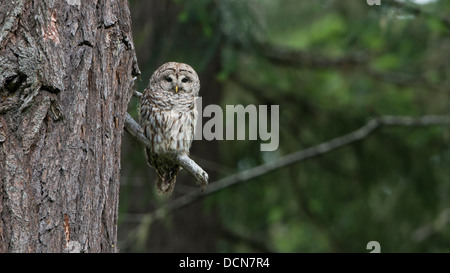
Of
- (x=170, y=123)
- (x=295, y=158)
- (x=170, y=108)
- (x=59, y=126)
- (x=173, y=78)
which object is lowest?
(x=59, y=126)

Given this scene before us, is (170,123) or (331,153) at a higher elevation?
(331,153)

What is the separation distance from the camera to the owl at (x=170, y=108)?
343cm

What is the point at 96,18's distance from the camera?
2.36 metres

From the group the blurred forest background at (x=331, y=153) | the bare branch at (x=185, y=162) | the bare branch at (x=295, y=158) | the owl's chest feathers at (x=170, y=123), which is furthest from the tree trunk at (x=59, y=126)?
the bare branch at (x=295, y=158)

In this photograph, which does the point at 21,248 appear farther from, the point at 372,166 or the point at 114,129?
the point at 372,166

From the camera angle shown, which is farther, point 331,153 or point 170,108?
point 331,153

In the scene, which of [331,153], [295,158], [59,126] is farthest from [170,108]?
[331,153]

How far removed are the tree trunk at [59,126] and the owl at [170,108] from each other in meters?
0.98

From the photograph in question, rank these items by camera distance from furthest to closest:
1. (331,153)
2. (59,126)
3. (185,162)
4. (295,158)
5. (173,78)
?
(331,153), (295,158), (173,78), (185,162), (59,126)

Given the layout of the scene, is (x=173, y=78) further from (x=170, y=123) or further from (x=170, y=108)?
(x=170, y=123)

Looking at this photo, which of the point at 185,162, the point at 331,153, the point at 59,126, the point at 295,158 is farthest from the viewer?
the point at 331,153

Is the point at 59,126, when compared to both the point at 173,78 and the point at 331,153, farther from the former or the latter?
the point at 331,153

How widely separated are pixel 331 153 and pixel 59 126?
187 inches

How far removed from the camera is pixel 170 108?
11.9 feet
